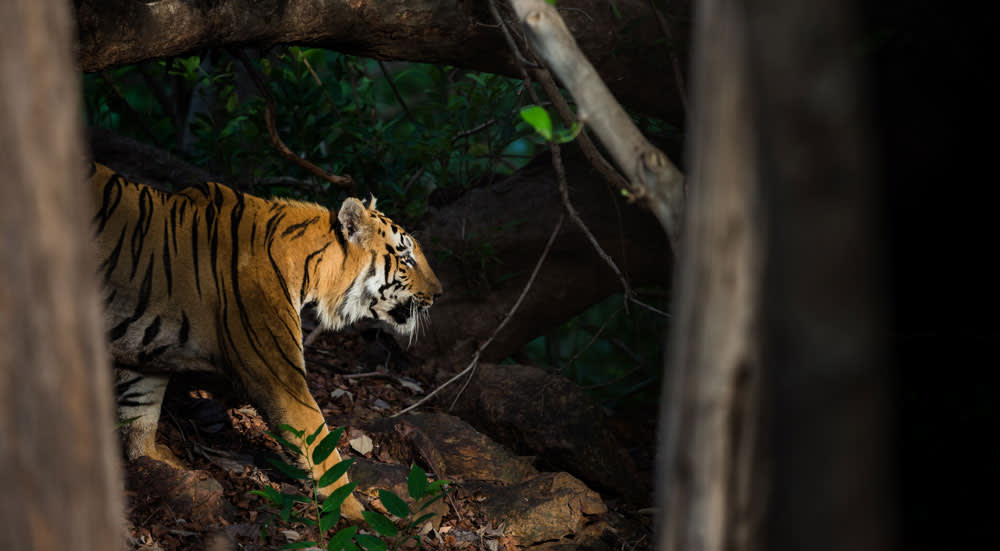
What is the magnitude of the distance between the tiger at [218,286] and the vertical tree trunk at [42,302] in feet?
7.93

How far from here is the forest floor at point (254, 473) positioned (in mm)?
3766

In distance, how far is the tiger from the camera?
416cm

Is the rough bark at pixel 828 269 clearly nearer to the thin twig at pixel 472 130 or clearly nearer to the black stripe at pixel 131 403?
the black stripe at pixel 131 403

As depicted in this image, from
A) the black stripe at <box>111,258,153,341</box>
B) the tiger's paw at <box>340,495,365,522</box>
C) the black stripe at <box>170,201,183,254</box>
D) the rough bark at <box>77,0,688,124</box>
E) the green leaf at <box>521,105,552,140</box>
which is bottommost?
the tiger's paw at <box>340,495,365,522</box>

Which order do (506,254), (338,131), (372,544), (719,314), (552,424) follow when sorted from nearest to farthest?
(719,314) < (372,544) < (552,424) < (506,254) < (338,131)

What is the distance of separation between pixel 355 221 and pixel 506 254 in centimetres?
178

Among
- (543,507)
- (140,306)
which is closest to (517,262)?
(543,507)

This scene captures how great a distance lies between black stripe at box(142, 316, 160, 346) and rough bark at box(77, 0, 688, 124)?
120 centimetres

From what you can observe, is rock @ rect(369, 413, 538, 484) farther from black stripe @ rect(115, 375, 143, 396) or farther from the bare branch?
the bare branch

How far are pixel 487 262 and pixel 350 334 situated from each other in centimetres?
116

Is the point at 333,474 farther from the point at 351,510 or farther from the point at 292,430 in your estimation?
the point at 351,510

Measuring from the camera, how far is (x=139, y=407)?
4.41m

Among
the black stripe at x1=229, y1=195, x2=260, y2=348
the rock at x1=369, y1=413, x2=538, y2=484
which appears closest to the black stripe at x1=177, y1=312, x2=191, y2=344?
the black stripe at x1=229, y1=195, x2=260, y2=348

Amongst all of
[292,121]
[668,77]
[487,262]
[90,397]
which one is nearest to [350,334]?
[487,262]
